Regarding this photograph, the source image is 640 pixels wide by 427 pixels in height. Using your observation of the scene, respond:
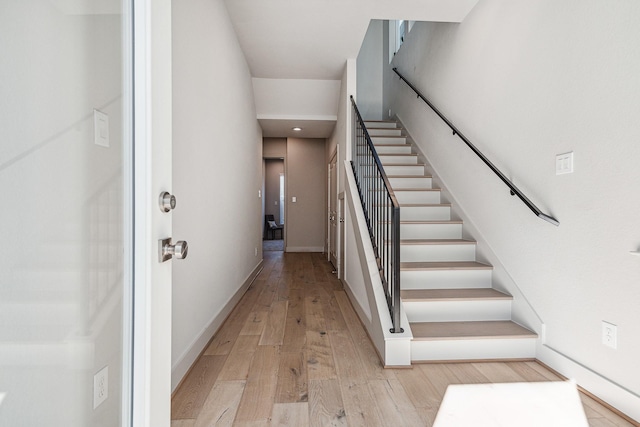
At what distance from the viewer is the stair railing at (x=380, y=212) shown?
2.00 metres

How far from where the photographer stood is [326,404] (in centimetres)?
160

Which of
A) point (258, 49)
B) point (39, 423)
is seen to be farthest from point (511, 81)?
point (39, 423)

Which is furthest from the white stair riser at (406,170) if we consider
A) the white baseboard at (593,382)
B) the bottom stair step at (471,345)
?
the white baseboard at (593,382)

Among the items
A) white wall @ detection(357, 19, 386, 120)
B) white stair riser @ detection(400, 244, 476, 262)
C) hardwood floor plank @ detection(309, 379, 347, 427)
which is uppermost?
white wall @ detection(357, 19, 386, 120)

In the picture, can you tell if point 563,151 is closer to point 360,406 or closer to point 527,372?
point 527,372

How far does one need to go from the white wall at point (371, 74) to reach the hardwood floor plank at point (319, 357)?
5.01m

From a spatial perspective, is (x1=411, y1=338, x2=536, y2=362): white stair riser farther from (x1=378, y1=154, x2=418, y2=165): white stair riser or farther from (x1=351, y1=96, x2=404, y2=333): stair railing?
(x1=378, y1=154, x2=418, y2=165): white stair riser

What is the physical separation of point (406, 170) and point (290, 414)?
3083 mm

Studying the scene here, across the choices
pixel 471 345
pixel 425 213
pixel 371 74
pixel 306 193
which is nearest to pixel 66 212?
pixel 471 345

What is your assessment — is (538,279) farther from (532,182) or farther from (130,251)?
(130,251)

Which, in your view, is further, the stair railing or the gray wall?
the gray wall

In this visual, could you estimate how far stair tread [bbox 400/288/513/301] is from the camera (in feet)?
7.60

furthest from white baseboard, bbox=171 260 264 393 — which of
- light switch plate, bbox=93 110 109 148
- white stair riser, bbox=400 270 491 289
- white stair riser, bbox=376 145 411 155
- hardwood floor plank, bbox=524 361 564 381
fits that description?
white stair riser, bbox=376 145 411 155

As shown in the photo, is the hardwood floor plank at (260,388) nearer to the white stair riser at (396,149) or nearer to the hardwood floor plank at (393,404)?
the hardwood floor plank at (393,404)
